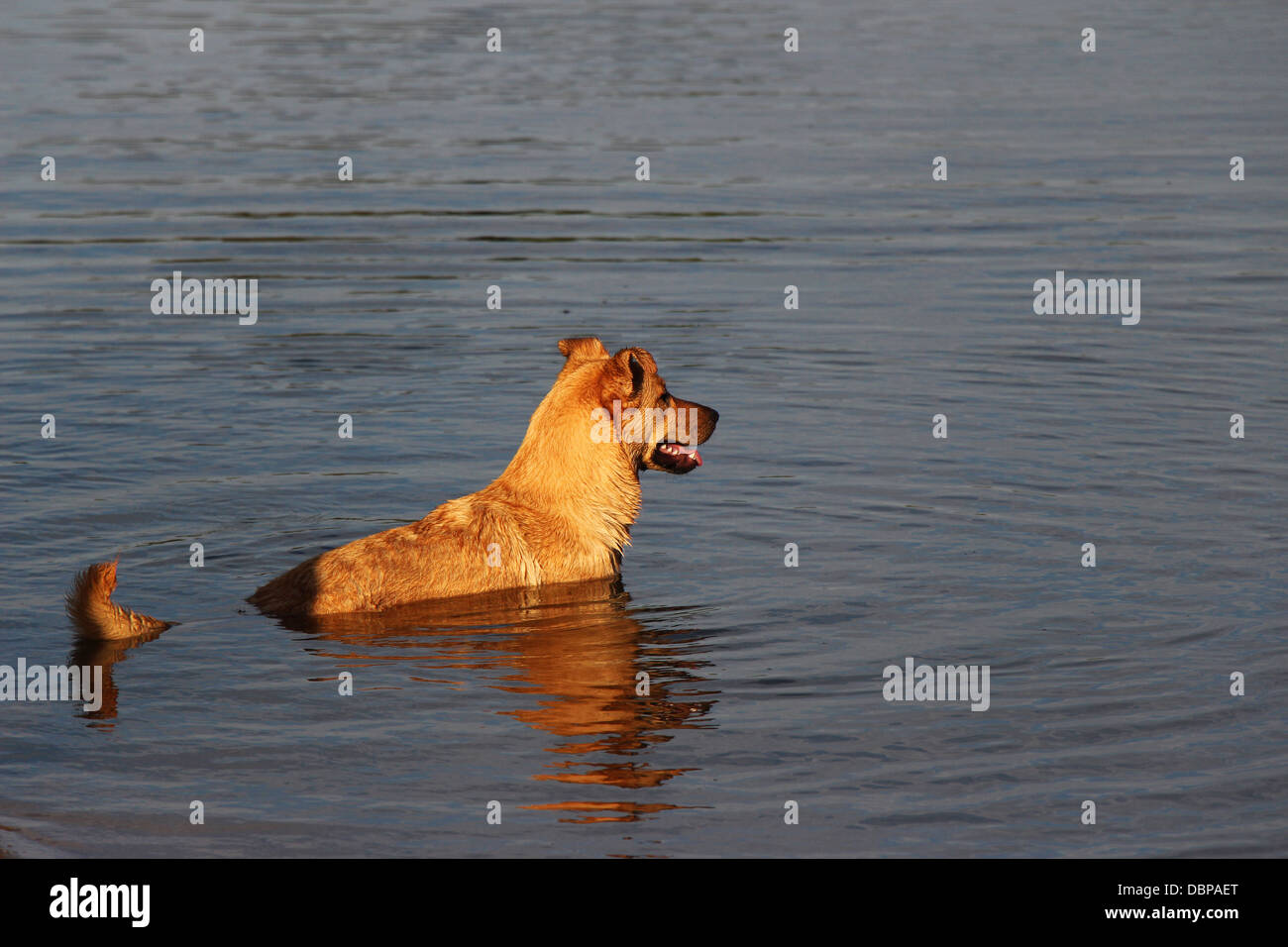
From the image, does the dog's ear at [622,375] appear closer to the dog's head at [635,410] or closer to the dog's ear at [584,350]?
the dog's head at [635,410]

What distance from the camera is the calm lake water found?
26.3 feet

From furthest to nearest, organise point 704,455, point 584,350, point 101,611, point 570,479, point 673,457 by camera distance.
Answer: point 704,455 < point 673,457 < point 584,350 < point 570,479 < point 101,611

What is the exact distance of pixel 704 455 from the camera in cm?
1391

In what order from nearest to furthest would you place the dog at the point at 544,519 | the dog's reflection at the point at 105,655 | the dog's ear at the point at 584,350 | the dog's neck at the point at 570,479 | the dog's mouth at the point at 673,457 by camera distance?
the dog's reflection at the point at 105,655, the dog at the point at 544,519, the dog's neck at the point at 570,479, the dog's ear at the point at 584,350, the dog's mouth at the point at 673,457

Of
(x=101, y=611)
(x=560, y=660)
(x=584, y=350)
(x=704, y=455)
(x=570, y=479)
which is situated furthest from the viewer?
(x=704, y=455)

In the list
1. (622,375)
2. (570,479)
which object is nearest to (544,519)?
(570,479)

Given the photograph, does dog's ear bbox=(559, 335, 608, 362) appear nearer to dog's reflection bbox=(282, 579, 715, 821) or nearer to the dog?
the dog

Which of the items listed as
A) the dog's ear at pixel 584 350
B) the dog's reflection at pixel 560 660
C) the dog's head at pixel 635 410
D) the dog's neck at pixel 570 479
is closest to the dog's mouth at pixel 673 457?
the dog's head at pixel 635 410

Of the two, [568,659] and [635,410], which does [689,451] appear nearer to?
[635,410]

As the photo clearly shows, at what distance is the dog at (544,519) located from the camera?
10.1 m

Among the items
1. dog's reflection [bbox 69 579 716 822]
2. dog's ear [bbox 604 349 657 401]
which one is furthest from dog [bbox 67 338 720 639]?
dog's reflection [bbox 69 579 716 822]

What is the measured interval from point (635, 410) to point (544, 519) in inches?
35.6

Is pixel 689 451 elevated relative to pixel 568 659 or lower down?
elevated
